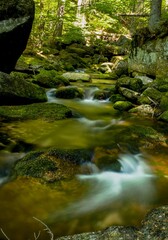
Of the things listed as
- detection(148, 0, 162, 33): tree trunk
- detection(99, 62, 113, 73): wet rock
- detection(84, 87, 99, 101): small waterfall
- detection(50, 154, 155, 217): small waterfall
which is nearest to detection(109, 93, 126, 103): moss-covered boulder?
detection(84, 87, 99, 101): small waterfall

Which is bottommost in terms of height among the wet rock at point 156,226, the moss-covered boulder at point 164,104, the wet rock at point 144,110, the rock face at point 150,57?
the wet rock at point 144,110

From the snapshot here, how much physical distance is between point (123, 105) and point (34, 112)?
2.97m

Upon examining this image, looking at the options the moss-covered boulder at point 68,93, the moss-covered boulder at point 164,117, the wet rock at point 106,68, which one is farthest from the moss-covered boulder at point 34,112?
the wet rock at point 106,68

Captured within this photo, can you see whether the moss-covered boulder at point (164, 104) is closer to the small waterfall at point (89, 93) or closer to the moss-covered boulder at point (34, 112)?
the moss-covered boulder at point (34, 112)

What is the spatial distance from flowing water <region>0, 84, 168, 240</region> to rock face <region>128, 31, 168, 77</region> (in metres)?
5.71

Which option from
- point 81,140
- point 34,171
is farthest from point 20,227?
point 81,140

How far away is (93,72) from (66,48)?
16.3 feet

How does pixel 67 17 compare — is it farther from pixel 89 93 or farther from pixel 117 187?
pixel 117 187

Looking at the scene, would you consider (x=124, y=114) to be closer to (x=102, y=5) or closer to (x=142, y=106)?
(x=142, y=106)

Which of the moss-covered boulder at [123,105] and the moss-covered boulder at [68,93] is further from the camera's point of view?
the moss-covered boulder at [68,93]

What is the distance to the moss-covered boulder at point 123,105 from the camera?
9287mm

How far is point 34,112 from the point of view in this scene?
772 cm

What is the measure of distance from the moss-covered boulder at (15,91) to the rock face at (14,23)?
817mm

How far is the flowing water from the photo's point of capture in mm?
3531
